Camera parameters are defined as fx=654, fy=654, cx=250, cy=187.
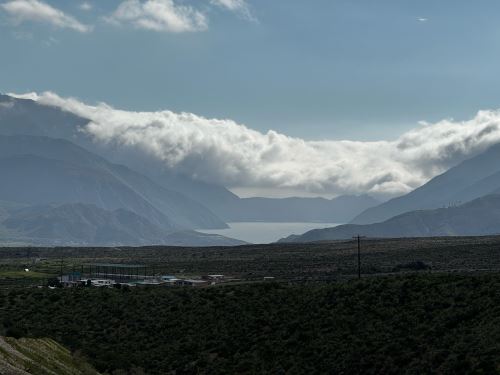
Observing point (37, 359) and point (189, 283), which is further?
point (189, 283)

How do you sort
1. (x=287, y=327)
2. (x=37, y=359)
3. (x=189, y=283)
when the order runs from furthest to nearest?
(x=189, y=283), (x=287, y=327), (x=37, y=359)

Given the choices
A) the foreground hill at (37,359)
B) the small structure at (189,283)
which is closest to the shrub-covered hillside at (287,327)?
the foreground hill at (37,359)

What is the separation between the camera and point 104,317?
6944 centimetres

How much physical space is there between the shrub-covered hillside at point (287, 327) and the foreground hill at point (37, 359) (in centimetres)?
256

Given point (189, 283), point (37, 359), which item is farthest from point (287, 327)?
point (189, 283)

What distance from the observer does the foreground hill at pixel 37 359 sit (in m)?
37.1

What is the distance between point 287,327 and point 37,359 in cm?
2227

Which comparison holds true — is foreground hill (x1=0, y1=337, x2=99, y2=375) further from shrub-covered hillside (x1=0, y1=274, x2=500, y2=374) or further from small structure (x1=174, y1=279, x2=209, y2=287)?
small structure (x1=174, y1=279, x2=209, y2=287)

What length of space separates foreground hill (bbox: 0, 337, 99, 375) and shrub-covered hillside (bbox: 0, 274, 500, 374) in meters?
2.56

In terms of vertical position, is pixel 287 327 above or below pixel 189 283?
below

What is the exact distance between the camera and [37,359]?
42094 millimetres

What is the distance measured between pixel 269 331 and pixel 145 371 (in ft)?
36.9

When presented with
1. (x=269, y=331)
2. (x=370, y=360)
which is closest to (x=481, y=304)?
(x=370, y=360)

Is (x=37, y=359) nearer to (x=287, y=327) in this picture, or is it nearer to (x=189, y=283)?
(x=287, y=327)
